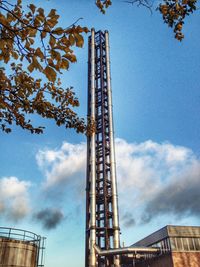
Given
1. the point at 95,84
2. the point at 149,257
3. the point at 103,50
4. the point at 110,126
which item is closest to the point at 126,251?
the point at 149,257

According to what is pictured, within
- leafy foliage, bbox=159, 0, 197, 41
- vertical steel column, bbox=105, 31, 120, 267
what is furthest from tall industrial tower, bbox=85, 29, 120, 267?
leafy foliage, bbox=159, 0, 197, 41

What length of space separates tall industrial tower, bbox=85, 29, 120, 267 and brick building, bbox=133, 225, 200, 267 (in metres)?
5.32

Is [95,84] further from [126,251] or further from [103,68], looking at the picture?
[126,251]

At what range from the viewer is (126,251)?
96.5 feet

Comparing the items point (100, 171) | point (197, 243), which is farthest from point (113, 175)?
point (197, 243)

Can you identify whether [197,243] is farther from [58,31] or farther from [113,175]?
[58,31]

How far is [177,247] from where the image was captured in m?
29.4

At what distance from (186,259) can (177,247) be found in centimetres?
153

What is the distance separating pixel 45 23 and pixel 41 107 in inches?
97.7

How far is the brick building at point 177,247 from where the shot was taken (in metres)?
28.6

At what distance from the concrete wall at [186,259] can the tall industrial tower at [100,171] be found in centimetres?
730

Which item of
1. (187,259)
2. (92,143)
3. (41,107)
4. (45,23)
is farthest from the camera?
(92,143)

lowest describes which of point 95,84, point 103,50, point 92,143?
point 92,143

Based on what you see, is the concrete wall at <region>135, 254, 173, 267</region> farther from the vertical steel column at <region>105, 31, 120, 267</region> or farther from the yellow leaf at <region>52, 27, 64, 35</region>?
the yellow leaf at <region>52, 27, 64, 35</region>
